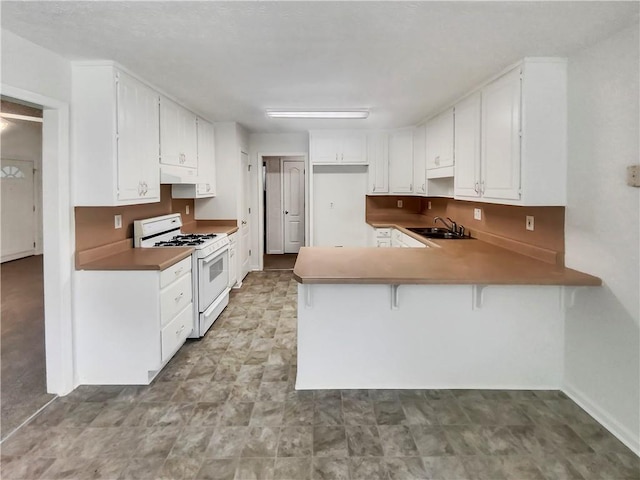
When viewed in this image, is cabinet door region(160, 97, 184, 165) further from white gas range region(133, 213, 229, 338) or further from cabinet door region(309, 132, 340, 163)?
cabinet door region(309, 132, 340, 163)

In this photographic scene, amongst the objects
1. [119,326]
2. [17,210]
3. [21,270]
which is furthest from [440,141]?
[17,210]

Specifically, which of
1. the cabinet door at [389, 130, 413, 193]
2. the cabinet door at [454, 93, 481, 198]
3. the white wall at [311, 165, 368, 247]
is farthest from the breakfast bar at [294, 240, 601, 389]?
the white wall at [311, 165, 368, 247]

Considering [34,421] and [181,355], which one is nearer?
[34,421]

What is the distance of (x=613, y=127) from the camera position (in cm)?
214

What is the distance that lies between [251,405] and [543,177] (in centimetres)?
251

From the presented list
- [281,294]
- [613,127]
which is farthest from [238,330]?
[613,127]

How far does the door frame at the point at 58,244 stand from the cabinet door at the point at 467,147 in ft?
10.4

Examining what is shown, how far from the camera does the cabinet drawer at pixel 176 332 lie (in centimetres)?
281

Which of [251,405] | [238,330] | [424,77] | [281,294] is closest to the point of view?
[251,405]

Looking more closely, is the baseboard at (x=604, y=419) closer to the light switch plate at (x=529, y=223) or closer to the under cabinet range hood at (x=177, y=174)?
the light switch plate at (x=529, y=223)

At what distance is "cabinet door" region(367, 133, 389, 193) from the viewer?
5.45m

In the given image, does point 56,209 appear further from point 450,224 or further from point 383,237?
point 450,224

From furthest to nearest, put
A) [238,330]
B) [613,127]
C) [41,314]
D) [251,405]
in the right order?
[41,314] → [238,330] → [251,405] → [613,127]

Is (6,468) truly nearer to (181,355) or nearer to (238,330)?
(181,355)
